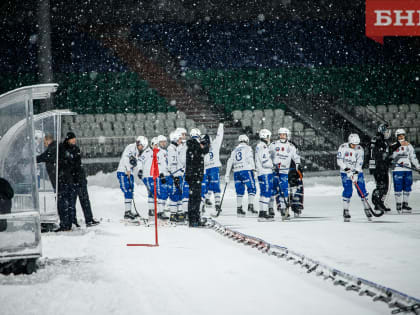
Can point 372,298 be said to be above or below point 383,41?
below

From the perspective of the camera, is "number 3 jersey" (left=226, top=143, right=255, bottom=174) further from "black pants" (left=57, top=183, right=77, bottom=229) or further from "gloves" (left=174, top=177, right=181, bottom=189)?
"black pants" (left=57, top=183, right=77, bottom=229)

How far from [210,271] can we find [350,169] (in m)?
5.14

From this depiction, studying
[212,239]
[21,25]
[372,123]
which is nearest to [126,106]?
[21,25]

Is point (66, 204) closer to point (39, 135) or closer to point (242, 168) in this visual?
point (39, 135)

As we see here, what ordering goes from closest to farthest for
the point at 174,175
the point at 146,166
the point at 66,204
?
the point at 66,204
the point at 174,175
the point at 146,166

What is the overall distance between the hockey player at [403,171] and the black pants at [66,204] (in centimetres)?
672

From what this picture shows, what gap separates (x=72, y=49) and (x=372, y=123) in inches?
586

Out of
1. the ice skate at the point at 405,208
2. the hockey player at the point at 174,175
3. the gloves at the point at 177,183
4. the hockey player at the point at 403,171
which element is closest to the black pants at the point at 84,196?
the hockey player at the point at 174,175

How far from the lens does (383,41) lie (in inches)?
1128

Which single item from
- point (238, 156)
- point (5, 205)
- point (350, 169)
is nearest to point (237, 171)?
point (238, 156)

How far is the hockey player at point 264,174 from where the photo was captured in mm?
11125

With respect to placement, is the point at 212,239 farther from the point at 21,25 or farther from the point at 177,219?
the point at 21,25

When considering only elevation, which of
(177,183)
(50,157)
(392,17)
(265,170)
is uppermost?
(392,17)

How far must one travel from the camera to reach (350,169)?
10.4 metres
